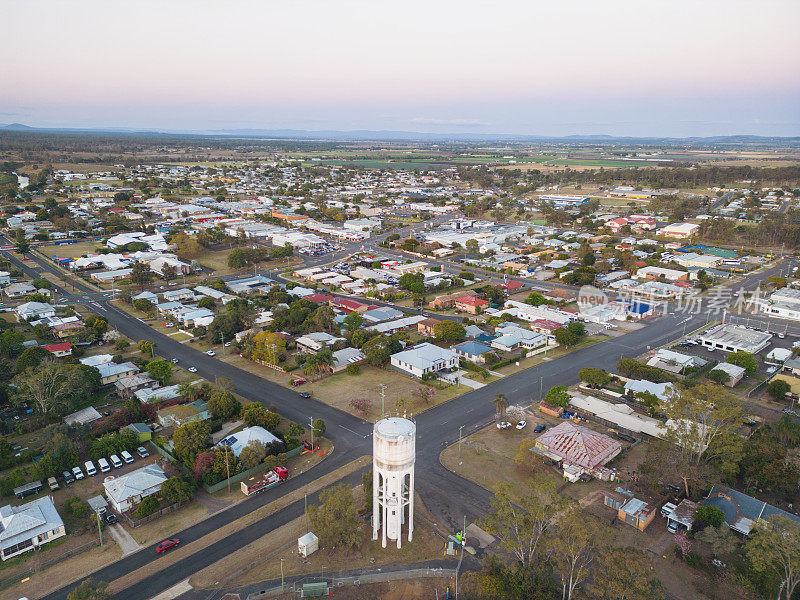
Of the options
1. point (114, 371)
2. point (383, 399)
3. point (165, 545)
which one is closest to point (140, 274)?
point (114, 371)

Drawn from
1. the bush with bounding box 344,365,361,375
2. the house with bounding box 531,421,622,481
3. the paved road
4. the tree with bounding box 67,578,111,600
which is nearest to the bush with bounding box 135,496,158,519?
the paved road

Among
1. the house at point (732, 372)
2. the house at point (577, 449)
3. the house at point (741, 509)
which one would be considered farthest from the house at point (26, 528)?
the house at point (732, 372)

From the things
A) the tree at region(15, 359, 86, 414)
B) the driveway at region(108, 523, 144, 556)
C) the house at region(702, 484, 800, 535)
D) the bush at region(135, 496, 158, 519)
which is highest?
the tree at region(15, 359, 86, 414)

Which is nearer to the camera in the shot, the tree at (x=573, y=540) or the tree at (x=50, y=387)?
the tree at (x=573, y=540)

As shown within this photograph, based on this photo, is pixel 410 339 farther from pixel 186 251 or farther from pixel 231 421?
pixel 186 251

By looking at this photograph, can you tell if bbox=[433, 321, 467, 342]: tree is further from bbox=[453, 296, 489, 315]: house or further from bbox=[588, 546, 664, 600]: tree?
bbox=[588, 546, 664, 600]: tree

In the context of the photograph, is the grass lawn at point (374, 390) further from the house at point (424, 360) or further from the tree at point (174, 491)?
the tree at point (174, 491)
